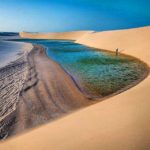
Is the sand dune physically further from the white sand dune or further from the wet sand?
the white sand dune

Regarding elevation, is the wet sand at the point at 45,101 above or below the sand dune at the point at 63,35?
above

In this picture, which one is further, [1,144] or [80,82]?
[80,82]

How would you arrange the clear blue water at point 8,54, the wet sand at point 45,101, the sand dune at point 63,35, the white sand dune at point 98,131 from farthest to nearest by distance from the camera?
the sand dune at point 63,35 < the clear blue water at point 8,54 < the wet sand at point 45,101 < the white sand dune at point 98,131

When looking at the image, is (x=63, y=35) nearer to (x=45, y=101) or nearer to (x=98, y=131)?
(x=45, y=101)

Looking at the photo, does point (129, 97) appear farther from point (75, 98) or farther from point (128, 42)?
point (128, 42)

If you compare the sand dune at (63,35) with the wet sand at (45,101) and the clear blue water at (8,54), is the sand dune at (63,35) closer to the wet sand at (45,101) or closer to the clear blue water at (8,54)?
the clear blue water at (8,54)

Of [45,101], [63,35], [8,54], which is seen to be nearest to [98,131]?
[45,101]

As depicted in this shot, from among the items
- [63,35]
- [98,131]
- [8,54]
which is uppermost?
[98,131]

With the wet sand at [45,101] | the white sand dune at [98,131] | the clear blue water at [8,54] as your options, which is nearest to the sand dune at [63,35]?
the clear blue water at [8,54]

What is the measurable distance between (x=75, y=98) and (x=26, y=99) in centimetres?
195

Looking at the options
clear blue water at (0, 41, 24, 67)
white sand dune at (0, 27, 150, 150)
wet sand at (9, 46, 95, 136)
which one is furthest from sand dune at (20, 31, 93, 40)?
white sand dune at (0, 27, 150, 150)

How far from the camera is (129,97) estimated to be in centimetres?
802

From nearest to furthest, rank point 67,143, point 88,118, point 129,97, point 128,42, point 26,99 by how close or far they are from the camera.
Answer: point 67,143 → point 88,118 → point 129,97 → point 26,99 → point 128,42

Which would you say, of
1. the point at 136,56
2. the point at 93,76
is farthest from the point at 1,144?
the point at 136,56
